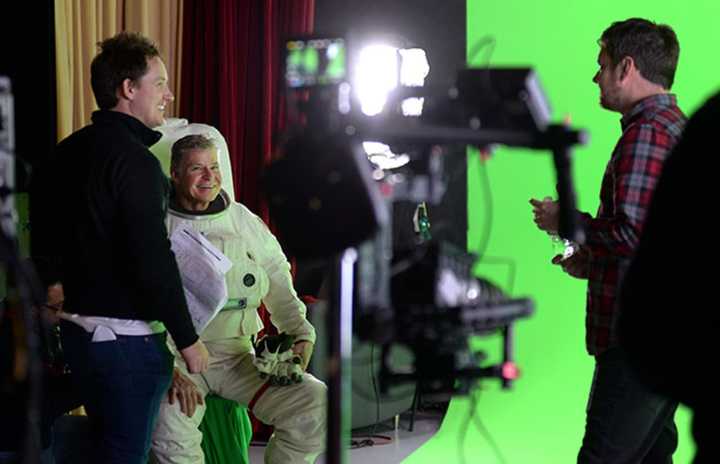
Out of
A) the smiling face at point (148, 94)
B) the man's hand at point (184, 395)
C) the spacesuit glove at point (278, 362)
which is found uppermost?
the smiling face at point (148, 94)

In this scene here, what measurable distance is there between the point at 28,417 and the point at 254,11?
12.9 feet

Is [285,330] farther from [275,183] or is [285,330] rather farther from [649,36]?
[275,183]

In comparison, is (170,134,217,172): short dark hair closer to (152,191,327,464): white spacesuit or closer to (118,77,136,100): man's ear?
(152,191,327,464): white spacesuit

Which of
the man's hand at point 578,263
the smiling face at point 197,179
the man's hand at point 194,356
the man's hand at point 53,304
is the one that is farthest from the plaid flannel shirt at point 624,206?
the man's hand at point 53,304

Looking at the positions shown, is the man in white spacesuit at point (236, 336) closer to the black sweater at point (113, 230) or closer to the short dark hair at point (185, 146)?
the short dark hair at point (185, 146)

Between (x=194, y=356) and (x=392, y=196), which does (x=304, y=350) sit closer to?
(x=194, y=356)

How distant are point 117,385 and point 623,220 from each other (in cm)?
138

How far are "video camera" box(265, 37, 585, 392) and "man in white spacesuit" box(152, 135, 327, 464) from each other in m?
1.80

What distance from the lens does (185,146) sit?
370cm

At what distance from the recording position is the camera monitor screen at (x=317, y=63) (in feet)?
5.43

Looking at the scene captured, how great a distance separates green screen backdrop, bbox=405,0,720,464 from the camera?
194 inches

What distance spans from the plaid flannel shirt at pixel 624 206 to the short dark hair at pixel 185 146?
58.0 inches

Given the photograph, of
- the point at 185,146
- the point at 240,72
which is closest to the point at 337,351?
the point at 185,146

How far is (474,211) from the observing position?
5344mm
